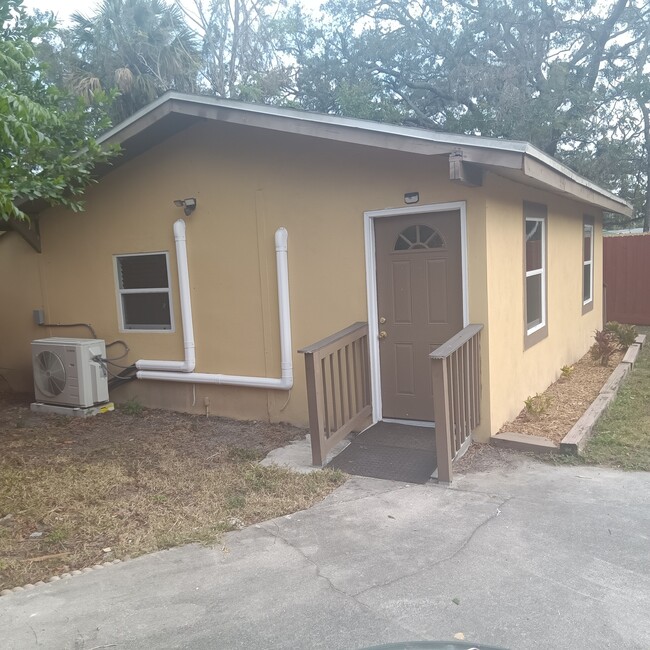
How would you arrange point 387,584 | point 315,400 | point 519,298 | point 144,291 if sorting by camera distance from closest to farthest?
point 387,584 < point 315,400 < point 519,298 < point 144,291

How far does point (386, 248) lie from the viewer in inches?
247

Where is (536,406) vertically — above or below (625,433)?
above

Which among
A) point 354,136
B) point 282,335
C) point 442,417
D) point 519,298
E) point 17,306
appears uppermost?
point 354,136

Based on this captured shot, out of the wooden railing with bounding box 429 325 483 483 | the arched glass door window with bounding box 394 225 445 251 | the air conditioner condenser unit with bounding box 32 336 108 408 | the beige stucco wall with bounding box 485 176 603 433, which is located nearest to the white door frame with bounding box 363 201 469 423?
the arched glass door window with bounding box 394 225 445 251

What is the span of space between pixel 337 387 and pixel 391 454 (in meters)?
0.78

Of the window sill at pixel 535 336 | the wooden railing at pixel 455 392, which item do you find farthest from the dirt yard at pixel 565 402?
the wooden railing at pixel 455 392

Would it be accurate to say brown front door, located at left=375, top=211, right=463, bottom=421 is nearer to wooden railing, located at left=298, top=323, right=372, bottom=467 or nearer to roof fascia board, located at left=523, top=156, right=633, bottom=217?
wooden railing, located at left=298, top=323, right=372, bottom=467

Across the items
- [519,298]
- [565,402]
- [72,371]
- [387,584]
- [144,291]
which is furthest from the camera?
[144,291]

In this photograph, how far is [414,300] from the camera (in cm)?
620

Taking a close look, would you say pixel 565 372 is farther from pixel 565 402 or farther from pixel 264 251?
pixel 264 251

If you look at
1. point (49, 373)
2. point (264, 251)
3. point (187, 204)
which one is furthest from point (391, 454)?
point (49, 373)

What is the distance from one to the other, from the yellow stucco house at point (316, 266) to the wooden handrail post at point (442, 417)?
3 centimetres

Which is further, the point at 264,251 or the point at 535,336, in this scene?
the point at 535,336

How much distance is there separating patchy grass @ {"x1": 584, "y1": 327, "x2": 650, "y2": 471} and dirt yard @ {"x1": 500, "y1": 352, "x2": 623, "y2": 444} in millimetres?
278
